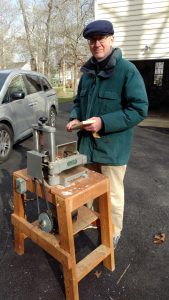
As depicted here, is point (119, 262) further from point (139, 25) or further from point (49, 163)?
point (139, 25)

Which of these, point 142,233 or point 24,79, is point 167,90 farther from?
point 142,233

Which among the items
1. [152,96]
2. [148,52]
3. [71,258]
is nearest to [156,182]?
[71,258]

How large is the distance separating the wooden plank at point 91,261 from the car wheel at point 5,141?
3231 mm

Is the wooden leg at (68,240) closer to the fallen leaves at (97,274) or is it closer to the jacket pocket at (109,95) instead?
the fallen leaves at (97,274)

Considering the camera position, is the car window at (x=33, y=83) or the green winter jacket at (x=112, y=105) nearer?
the green winter jacket at (x=112, y=105)

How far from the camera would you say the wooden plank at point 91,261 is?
7.09 feet

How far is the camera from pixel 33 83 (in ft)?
21.0

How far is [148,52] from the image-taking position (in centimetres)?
724

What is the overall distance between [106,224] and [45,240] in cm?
53

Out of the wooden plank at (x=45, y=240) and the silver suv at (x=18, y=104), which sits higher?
the silver suv at (x=18, y=104)

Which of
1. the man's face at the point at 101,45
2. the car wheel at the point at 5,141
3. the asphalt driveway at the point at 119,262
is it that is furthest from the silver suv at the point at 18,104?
the man's face at the point at 101,45

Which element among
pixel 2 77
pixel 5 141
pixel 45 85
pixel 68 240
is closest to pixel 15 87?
pixel 2 77

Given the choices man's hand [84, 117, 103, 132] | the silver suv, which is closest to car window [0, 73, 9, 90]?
the silver suv

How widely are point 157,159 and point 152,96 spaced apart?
27.6ft
